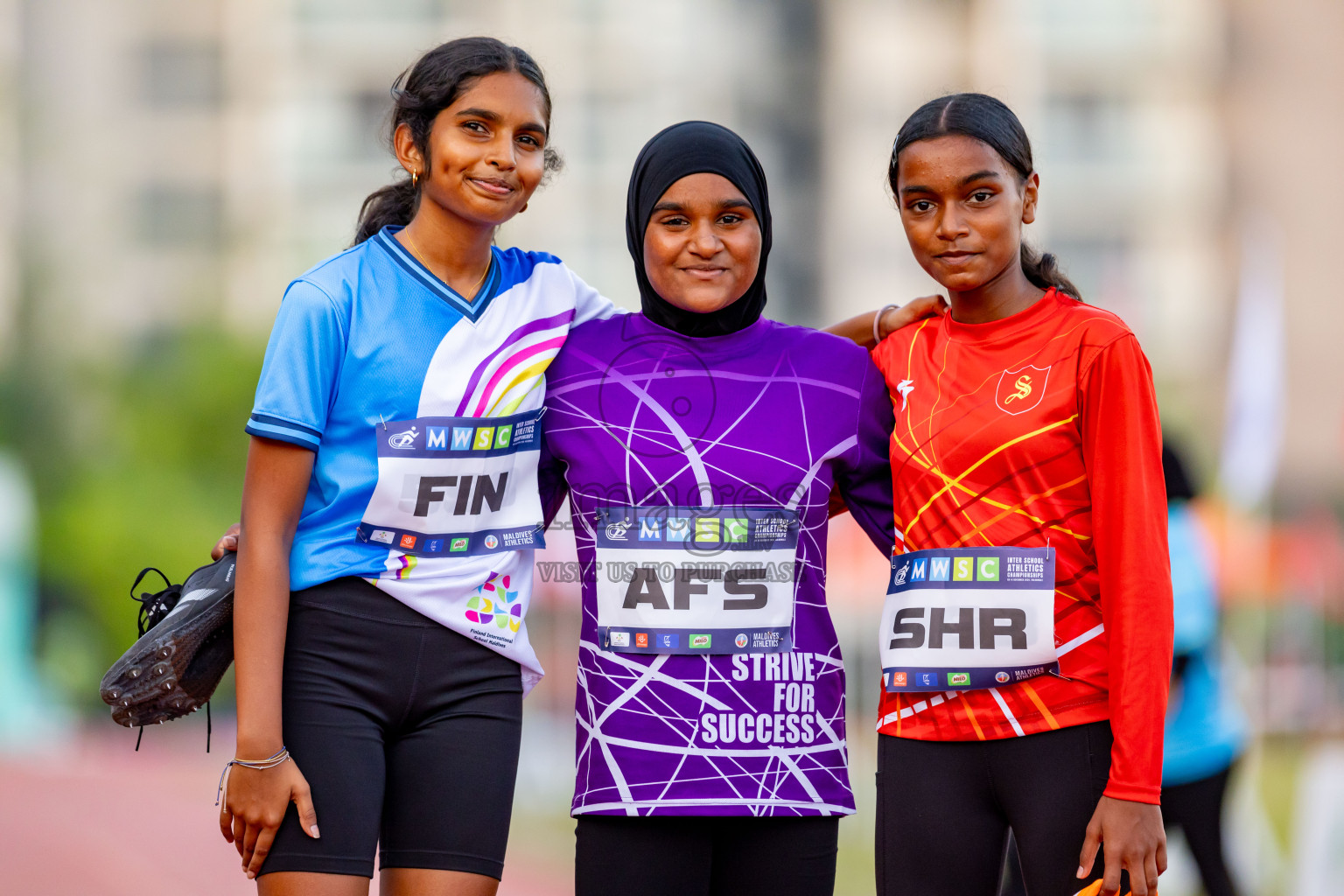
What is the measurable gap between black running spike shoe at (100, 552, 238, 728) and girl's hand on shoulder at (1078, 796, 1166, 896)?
5.24 ft

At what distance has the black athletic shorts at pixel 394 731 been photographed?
2.55 meters

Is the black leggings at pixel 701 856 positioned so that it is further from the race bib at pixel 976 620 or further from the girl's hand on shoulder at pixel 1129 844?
the girl's hand on shoulder at pixel 1129 844

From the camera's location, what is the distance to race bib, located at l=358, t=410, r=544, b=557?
262cm

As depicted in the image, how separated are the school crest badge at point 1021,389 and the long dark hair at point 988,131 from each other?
0.90 feet

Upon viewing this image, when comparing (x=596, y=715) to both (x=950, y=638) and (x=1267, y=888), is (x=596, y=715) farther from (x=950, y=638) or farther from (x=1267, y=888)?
(x=1267, y=888)

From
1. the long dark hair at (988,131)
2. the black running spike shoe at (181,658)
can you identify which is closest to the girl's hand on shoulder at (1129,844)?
the long dark hair at (988,131)

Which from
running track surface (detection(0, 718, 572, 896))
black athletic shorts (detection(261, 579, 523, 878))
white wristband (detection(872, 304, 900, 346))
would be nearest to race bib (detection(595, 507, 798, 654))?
black athletic shorts (detection(261, 579, 523, 878))

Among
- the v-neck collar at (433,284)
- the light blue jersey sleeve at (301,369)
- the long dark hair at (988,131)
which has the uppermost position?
the long dark hair at (988,131)

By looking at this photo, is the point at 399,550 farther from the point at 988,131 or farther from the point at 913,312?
the point at 988,131

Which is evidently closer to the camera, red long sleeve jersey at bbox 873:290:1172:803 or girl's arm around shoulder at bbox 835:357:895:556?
red long sleeve jersey at bbox 873:290:1172:803

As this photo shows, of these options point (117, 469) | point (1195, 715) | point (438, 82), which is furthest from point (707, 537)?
point (117, 469)

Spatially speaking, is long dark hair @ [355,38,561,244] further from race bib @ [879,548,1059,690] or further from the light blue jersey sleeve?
race bib @ [879,548,1059,690]

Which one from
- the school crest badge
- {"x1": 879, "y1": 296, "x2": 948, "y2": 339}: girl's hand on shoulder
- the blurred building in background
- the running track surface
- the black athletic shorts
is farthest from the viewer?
the blurred building in background

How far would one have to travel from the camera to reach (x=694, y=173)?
288 cm
